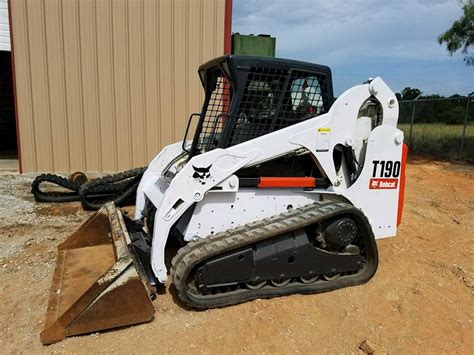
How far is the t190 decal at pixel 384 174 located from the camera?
3674 millimetres

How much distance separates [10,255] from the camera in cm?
415

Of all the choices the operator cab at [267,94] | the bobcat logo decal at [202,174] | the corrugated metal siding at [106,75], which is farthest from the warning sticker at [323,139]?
the corrugated metal siding at [106,75]

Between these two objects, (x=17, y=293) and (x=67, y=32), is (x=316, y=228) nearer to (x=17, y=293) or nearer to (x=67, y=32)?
(x=17, y=293)

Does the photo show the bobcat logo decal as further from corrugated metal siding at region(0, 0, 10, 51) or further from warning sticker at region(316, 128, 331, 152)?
corrugated metal siding at region(0, 0, 10, 51)

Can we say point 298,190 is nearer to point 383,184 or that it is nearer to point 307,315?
point 383,184

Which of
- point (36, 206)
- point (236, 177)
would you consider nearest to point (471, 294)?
point (236, 177)

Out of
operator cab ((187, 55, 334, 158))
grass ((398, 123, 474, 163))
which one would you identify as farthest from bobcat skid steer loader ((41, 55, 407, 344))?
grass ((398, 123, 474, 163))

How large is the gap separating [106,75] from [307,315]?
686 centimetres

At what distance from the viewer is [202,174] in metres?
3.13

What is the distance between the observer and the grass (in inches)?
486

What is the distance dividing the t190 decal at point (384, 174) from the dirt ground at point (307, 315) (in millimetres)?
849

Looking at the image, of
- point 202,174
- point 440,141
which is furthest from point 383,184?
point 440,141

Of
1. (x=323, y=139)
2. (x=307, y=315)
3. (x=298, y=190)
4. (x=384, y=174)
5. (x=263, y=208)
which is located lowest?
(x=307, y=315)

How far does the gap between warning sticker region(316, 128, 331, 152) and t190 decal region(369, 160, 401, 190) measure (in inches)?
20.7
